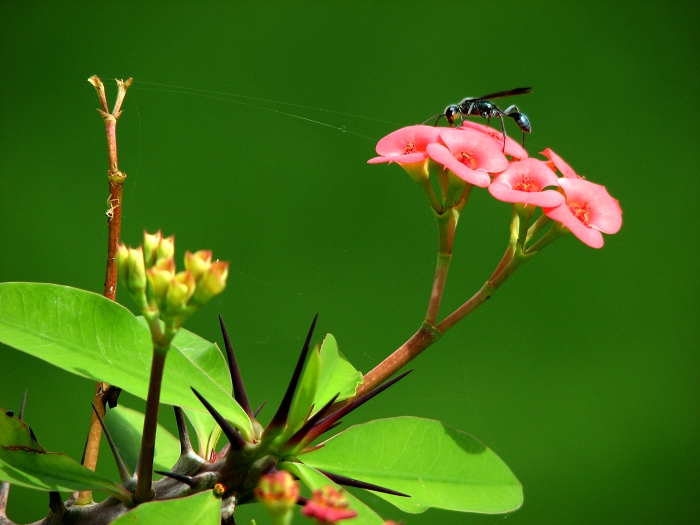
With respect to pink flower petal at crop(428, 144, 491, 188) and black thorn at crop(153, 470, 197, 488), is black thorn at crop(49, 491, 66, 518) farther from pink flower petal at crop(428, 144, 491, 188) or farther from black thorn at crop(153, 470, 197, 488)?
pink flower petal at crop(428, 144, 491, 188)

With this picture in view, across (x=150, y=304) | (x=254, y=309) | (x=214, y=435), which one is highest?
(x=150, y=304)

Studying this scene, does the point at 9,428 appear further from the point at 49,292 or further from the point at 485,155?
the point at 485,155

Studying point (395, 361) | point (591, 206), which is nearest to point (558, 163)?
point (591, 206)

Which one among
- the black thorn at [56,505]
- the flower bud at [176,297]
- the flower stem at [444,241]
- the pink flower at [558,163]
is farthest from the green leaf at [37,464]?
the pink flower at [558,163]

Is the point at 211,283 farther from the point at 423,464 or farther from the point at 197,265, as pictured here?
the point at 423,464

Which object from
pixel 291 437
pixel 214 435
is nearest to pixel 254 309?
pixel 214 435

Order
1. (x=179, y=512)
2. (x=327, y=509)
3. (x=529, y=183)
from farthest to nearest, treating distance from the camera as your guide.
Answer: (x=529, y=183) → (x=179, y=512) → (x=327, y=509)

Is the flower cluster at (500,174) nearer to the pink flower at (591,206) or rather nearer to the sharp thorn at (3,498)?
the pink flower at (591,206)

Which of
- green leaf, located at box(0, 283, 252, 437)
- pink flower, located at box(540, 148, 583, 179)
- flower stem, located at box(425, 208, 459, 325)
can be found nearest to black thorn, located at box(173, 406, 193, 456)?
green leaf, located at box(0, 283, 252, 437)
